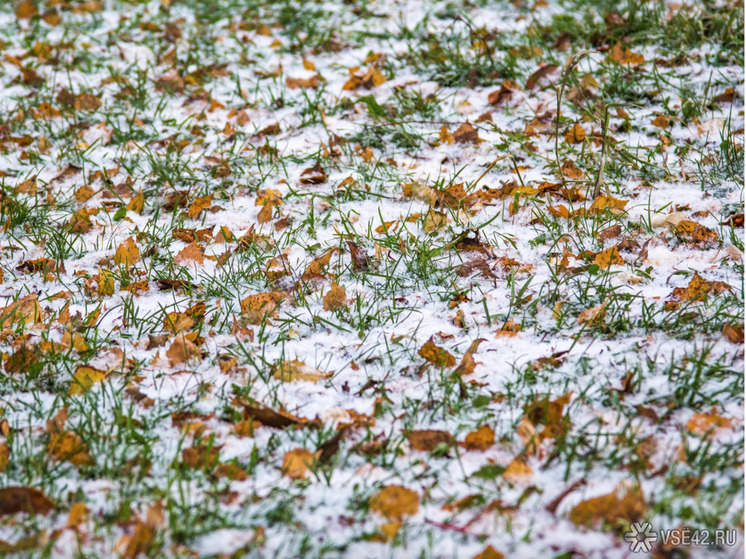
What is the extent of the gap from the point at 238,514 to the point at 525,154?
7.54 feet

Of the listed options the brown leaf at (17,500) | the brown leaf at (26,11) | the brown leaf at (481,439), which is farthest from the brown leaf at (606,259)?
the brown leaf at (26,11)

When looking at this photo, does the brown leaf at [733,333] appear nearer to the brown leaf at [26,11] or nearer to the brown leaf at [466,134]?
the brown leaf at [466,134]

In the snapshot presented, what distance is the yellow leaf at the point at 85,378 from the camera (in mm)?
1767

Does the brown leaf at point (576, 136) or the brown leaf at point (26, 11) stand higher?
the brown leaf at point (26, 11)

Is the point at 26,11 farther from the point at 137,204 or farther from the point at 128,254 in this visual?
the point at 128,254

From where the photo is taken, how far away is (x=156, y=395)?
1.80 metres

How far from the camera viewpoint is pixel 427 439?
1.59 metres

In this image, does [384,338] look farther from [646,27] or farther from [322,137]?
[646,27]

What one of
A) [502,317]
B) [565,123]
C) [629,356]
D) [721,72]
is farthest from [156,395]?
[721,72]

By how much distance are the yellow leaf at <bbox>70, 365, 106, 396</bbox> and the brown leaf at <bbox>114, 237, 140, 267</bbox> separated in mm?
685

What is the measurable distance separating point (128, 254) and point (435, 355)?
1344 millimetres

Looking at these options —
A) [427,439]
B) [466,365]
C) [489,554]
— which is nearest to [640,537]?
[489,554]

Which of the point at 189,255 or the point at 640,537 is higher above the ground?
the point at 189,255

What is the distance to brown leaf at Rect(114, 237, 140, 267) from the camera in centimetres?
242
